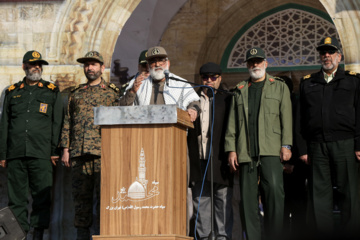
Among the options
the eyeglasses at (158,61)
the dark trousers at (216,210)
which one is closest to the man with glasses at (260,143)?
the dark trousers at (216,210)

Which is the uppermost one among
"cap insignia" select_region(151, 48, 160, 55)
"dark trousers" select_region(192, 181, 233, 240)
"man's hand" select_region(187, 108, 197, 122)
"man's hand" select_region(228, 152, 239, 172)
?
"cap insignia" select_region(151, 48, 160, 55)

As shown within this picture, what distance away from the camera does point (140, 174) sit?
195 inches

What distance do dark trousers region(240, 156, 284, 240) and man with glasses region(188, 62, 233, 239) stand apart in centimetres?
31

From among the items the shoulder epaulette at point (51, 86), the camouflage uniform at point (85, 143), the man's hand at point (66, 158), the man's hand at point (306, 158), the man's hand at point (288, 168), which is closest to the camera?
the man's hand at point (306, 158)

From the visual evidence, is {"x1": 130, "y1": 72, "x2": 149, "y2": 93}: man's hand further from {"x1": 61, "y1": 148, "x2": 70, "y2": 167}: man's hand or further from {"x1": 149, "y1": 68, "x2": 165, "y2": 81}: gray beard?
{"x1": 61, "y1": 148, "x2": 70, "y2": 167}: man's hand

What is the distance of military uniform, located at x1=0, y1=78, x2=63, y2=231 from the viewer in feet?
24.1

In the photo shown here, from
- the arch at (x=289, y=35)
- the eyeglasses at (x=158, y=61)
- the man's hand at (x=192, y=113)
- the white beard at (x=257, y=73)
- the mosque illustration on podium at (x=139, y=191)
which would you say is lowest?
the mosque illustration on podium at (x=139, y=191)

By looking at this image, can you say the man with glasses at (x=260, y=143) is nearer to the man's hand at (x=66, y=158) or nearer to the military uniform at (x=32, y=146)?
the man's hand at (x=66, y=158)

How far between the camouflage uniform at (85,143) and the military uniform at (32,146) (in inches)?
12.3

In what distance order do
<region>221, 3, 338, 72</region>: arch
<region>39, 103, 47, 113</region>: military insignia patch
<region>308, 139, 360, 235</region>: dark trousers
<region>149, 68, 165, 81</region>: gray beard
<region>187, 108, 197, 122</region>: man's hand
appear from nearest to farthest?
<region>187, 108, 197, 122</region>: man's hand < <region>149, 68, 165, 81</region>: gray beard < <region>308, 139, 360, 235</region>: dark trousers < <region>39, 103, 47, 113</region>: military insignia patch < <region>221, 3, 338, 72</region>: arch

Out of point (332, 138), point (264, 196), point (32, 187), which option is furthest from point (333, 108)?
point (32, 187)

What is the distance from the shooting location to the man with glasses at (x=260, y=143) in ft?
20.6

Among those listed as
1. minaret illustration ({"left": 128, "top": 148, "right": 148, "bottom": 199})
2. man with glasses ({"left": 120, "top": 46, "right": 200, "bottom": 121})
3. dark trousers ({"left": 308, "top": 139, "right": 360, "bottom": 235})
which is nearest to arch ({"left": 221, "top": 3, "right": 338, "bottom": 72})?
dark trousers ({"left": 308, "top": 139, "right": 360, "bottom": 235})

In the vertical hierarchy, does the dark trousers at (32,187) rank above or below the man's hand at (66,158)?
below
